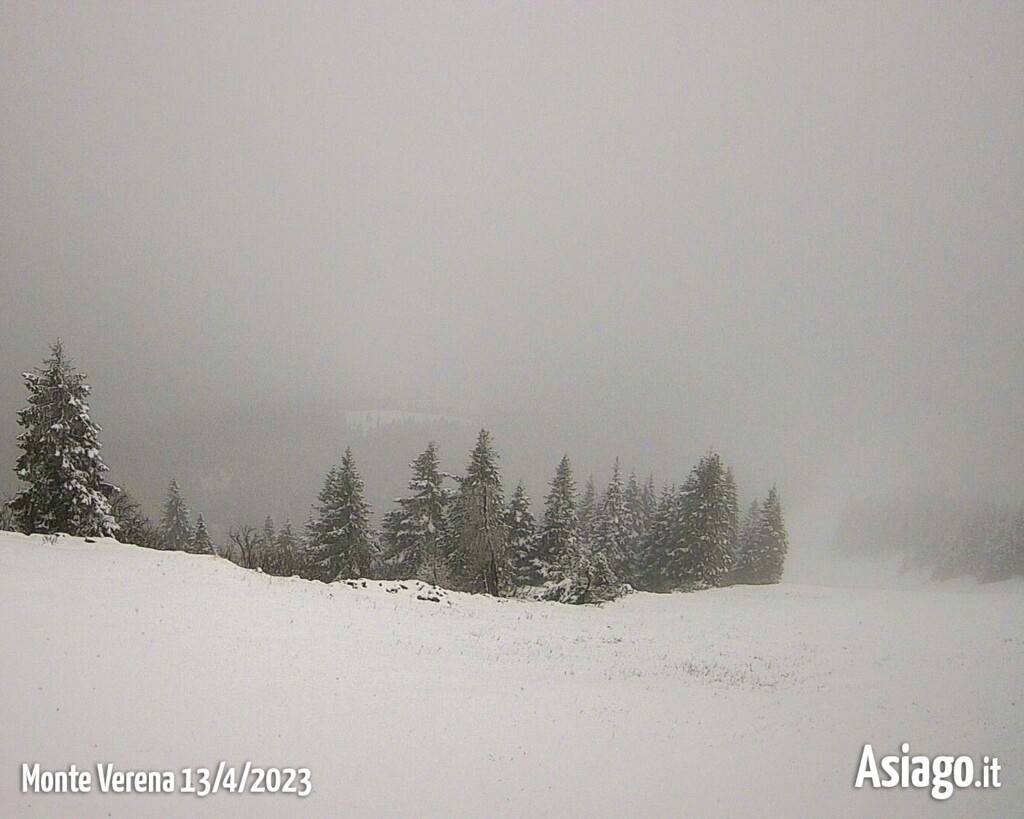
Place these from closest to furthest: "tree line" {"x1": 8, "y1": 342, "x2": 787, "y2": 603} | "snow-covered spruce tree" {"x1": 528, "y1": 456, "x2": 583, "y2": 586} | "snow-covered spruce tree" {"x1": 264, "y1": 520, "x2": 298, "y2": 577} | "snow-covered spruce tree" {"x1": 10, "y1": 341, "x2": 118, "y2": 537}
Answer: "snow-covered spruce tree" {"x1": 10, "y1": 341, "x2": 118, "y2": 537}
"tree line" {"x1": 8, "y1": 342, "x2": 787, "y2": 603}
"snow-covered spruce tree" {"x1": 264, "y1": 520, "x2": 298, "y2": 577}
"snow-covered spruce tree" {"x1": 528, "y1": 456, "x2": 583, "y2": 586}

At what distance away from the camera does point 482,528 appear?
99.1 feet

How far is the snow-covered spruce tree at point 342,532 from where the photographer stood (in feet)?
106

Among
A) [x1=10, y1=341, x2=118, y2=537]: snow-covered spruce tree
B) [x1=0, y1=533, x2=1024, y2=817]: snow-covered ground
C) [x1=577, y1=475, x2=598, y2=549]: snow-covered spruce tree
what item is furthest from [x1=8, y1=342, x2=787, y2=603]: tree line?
[x1=0, y1=533, x2=1024, y2=817]: snow-covered ground

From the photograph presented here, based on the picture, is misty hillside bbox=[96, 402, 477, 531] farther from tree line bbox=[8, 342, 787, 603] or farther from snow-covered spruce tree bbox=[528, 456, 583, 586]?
snow-covered spruce tree bbox=[528, 456, 583, 586]

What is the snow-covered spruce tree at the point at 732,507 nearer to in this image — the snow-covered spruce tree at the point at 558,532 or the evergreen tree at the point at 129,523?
the snow-covered spruce tree at the point at 558,532

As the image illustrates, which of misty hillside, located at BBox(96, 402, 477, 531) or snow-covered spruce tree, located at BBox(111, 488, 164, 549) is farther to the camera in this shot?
misty hillside, located at BBox(96, 402, 477, 531)

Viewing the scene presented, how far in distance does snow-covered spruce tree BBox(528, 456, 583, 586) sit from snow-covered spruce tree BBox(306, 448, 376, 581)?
39.2 feet

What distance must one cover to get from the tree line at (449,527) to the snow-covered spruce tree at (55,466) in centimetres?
6

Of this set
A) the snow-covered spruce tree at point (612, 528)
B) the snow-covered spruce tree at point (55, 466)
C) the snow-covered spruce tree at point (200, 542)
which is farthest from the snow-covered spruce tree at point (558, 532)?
the snow-covered spruce tree at point (55, 466)

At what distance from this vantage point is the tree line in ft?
76.1

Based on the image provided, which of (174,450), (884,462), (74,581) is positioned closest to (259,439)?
(174,450)

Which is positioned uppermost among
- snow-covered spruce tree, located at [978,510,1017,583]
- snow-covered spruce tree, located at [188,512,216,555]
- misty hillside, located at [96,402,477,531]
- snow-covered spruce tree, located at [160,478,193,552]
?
misty hillside, located at [96,402,477,531]

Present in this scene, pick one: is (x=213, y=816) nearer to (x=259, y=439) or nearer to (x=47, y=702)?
(x=47, y=702)

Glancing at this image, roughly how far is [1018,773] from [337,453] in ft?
606
